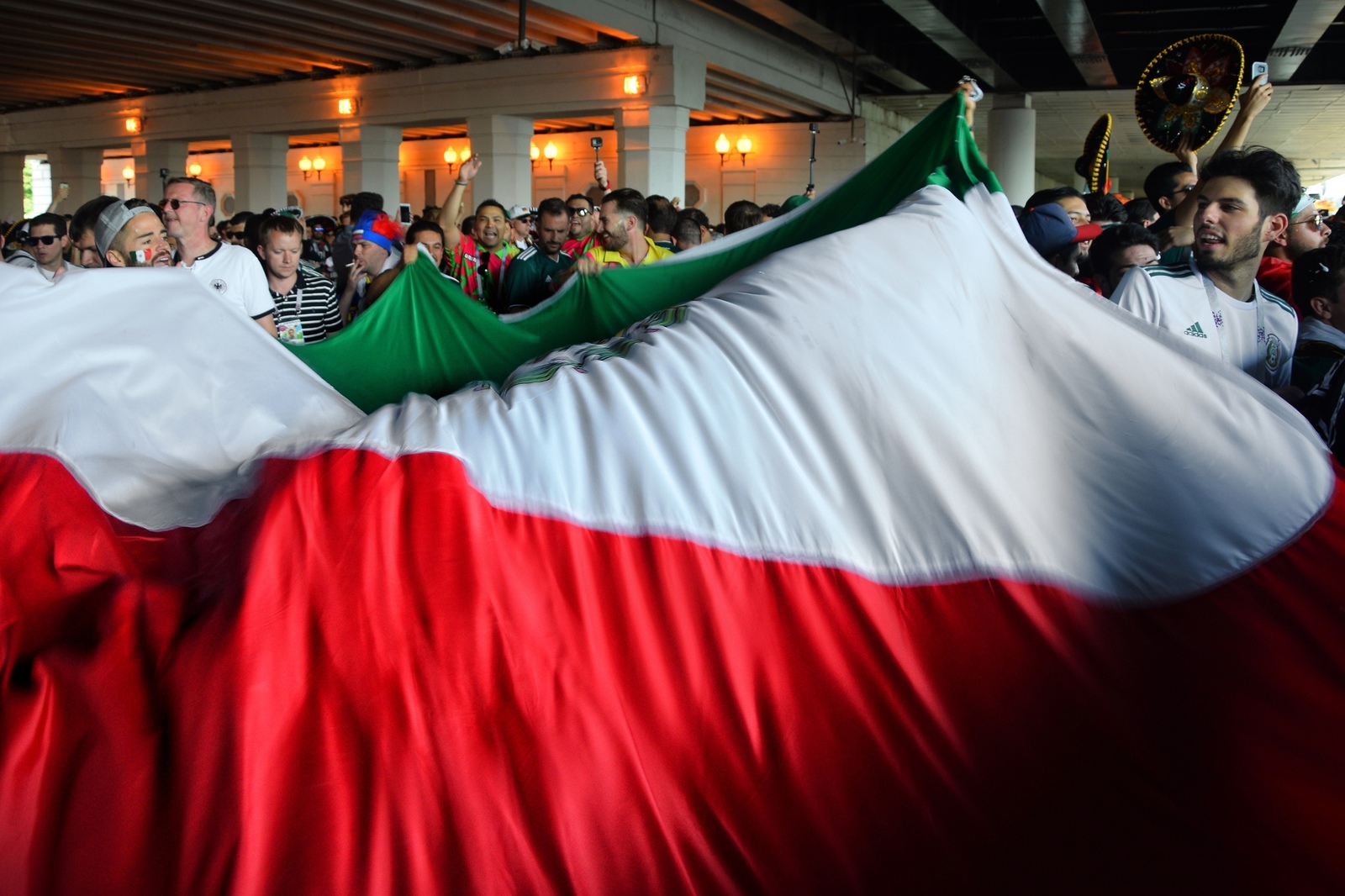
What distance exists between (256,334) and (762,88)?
13.0 metres

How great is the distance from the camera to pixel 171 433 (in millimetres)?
2104

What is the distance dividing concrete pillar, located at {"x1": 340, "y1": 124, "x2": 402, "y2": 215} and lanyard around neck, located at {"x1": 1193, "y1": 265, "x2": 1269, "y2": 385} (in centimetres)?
1237

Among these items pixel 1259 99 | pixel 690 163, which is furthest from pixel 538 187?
pixel 1259 99

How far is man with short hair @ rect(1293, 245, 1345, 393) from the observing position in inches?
87.7

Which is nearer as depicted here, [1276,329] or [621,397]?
[621,397]

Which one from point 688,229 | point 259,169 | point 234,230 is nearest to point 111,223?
point 688,229

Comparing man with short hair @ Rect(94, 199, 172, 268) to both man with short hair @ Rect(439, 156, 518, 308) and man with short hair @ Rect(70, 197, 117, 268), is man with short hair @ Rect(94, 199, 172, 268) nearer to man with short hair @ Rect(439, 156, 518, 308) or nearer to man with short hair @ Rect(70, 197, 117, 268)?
man with short hair @ Rect(70, 197, 117, 268)

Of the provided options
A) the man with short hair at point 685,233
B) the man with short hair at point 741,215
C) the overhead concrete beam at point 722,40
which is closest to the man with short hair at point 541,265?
the man with short hair at point 685,233

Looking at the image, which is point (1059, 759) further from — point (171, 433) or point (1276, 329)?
point (171, 433)

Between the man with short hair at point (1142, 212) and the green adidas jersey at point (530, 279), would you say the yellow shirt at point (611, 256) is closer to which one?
the green adidas jersey at point (530, 279)

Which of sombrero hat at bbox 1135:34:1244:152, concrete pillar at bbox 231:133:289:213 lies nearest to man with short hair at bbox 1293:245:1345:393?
sombrero hat at bbox 1135:34:1244:152

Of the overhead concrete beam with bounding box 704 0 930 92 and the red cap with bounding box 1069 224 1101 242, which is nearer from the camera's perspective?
the red cap with bounding box 1069 224 1101 242

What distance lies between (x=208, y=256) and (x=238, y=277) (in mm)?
162

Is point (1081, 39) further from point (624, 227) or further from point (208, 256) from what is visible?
point (208, 256)
